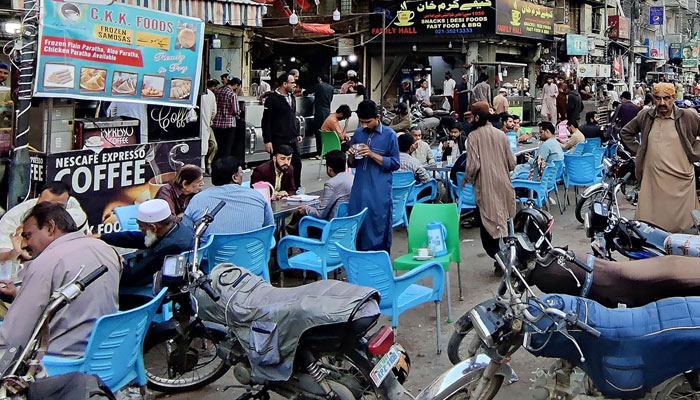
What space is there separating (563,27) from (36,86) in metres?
25.9

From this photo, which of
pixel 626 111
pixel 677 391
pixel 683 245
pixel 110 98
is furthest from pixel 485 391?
pixel 626 111

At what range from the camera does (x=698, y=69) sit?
180 feet

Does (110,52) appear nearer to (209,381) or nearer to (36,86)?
(36,86)

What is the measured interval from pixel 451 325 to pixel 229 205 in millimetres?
2022

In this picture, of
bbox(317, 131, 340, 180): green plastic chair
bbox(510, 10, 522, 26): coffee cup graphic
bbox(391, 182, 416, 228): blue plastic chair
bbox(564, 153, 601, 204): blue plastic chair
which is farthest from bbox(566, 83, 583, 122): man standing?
bbox(391, 182, 416, 228): blue plastic chair

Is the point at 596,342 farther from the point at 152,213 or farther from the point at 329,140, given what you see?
the point at 329,140

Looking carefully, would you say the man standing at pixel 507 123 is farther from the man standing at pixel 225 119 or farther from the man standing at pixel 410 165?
the man standing at pixel 225 119

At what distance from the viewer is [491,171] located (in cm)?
666

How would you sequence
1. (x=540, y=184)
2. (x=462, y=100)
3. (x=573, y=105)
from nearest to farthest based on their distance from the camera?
(x=540, y=184) → (x=573, y=105) → (x=462, y=100)

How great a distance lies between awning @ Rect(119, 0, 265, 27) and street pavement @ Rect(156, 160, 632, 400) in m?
3.39

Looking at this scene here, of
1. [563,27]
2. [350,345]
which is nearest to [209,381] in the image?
[350,345]

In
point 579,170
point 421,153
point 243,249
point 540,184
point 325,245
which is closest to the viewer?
point 243,249

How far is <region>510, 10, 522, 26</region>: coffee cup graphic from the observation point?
22953 millimetres

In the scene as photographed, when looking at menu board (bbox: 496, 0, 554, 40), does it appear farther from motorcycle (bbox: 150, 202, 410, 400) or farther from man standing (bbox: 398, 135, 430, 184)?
motorcycle (bbox: 150, 202, 410, 400)
